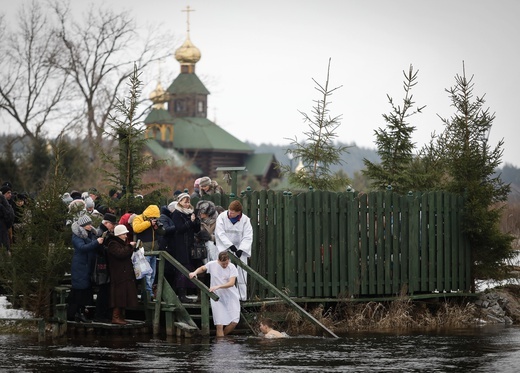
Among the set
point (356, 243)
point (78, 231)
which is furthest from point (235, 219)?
point (356, 243)

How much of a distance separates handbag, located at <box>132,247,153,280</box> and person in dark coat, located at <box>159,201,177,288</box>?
1.52 feet

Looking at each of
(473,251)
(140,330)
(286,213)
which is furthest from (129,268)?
(473,251)

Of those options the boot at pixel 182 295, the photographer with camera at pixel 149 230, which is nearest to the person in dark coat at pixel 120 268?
the photographer with camera at pixel 149 230

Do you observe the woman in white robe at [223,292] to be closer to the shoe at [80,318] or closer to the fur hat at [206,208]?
the fur hat at [206,208]

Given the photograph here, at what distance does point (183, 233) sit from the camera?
61.3 feet

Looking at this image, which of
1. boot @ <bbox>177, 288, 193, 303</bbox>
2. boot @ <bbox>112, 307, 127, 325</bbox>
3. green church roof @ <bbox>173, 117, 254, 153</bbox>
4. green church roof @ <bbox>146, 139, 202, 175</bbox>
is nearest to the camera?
boot @ <bbox>112, 307, 127, 325</bbox>

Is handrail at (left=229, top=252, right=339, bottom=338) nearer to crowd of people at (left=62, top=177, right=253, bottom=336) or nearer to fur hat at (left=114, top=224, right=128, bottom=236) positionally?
crowd of people at (left=62, top=177, right=253, bottom=336)

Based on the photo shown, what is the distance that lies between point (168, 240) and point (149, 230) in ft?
1.06

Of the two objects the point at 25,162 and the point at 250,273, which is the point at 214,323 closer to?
the point at 250,273

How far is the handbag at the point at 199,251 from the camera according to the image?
1888 centimetres

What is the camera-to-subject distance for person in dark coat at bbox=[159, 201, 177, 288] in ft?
60.7

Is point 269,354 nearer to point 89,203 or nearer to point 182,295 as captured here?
point 182,295

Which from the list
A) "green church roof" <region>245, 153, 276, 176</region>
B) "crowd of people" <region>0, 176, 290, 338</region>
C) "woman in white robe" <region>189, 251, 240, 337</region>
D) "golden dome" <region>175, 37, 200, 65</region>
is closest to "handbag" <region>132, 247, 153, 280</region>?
"crowd of people" <region>0, 176, 290, 338</region>

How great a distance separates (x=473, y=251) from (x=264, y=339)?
5678 mm
